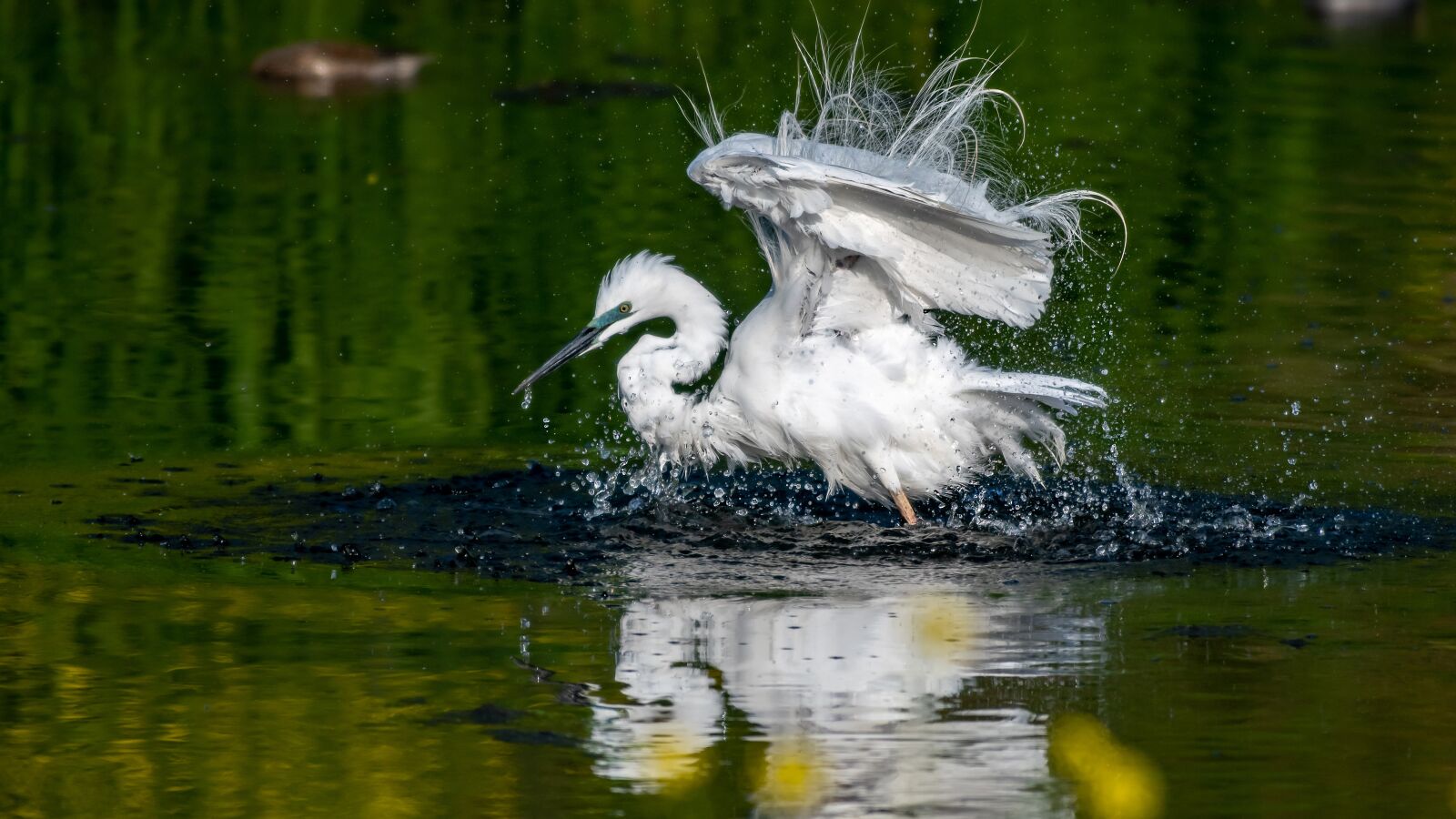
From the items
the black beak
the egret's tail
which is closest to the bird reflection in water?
the egret's tail

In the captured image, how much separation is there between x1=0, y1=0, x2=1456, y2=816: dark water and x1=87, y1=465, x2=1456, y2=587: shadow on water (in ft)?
0.09

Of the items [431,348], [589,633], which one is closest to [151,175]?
[431,348]

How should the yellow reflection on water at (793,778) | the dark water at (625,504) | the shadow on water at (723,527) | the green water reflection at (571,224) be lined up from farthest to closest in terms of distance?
the green water reflection at (571,224) → the shadow on water at (723,527) → the dark water at (625,504) → the yellow reflection on water at (793,778)

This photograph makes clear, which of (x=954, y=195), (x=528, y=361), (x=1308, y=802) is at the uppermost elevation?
(x=954, y=195)

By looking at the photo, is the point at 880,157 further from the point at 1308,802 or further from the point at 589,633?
the point at 1308,802

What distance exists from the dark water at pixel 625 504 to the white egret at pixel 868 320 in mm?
275

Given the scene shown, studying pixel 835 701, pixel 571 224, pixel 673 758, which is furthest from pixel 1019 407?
pixel 571 224

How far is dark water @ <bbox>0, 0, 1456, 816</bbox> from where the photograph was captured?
494 cm

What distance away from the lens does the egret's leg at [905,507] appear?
24.8 ft

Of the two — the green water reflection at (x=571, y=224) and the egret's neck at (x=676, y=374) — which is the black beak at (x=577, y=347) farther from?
the green water reflection at (x=571, y=224)

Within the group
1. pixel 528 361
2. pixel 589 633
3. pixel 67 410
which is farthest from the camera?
pixel 528 361

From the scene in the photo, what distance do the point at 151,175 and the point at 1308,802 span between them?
10424 millimetres

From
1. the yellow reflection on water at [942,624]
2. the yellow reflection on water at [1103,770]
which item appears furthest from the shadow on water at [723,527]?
the yellow reflection on water at [1103,770]

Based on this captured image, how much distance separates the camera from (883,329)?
749 cm
